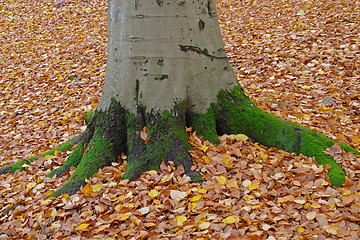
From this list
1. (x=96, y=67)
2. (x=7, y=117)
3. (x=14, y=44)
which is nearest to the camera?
(x=7, y=117)

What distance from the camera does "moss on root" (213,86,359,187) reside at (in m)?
2.98

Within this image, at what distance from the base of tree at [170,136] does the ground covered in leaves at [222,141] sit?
0.10 m

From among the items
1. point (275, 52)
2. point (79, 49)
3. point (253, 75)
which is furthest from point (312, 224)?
point (79, 49)

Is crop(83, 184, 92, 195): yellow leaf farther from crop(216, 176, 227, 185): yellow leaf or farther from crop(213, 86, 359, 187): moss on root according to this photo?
crop(213, 86, 359, 187): moss on root

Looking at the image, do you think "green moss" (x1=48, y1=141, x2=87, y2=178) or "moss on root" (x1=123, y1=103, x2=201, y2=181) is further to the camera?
"green moss" (x1=48, y1=141, x2=87, y2=178)

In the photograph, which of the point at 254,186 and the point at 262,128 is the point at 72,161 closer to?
the point at 254,186

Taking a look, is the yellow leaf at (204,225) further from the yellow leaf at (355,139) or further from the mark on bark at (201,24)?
the yellow leaf at (355,139)

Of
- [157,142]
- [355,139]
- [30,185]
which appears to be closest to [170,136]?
[157,142]

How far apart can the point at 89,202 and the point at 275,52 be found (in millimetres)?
4862

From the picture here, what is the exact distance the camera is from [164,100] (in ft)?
9.25

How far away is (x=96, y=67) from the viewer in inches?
262

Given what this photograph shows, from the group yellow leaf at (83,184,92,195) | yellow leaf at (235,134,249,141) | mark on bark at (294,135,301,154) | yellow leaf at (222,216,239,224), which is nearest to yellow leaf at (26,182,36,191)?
yellow leaf at (83,184,92,195)

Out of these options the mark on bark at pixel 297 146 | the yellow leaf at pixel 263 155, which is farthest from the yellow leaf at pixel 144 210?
the mark on bark at pixel 297 146

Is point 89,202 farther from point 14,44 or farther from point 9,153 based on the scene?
point 14,44
